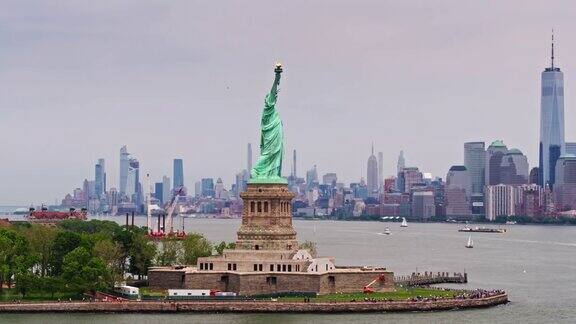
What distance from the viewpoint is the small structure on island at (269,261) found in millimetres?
88812

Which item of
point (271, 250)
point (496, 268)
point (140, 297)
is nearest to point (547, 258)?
point (496, 268)

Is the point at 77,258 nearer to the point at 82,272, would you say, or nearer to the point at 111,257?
the point at 82,272

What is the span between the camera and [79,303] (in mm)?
83688

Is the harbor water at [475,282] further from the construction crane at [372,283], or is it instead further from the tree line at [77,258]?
the construction crane at [372,283]

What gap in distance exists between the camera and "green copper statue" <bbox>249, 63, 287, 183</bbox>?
9631cm

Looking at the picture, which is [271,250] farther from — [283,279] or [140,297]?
[140,297]

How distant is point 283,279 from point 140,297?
9.88 meters

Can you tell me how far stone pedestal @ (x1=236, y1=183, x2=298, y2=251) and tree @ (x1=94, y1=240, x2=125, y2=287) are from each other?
367 inches

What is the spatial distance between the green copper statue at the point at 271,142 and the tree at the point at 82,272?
14111mm

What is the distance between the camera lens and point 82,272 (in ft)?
288

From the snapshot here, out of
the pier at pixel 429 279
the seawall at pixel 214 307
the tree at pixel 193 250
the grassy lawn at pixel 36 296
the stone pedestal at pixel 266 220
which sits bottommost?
the seawall at pixel 214 307

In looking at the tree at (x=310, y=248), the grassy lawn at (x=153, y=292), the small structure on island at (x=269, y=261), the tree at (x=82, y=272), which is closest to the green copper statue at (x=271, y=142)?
the small structure on island at (x=269, y=261)

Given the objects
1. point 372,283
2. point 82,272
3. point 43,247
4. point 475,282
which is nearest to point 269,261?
point 372,283

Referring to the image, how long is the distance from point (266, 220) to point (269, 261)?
4585 mm
